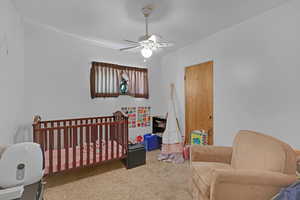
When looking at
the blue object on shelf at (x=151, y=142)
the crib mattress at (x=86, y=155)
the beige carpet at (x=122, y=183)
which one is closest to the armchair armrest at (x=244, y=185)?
the beige carpet at (x=122, y=183)

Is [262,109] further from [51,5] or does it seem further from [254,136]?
[51,5]

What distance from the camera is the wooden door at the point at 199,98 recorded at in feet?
9.10

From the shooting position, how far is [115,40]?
283 cm

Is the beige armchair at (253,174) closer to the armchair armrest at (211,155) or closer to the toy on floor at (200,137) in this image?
the armchair armrest at (211,155)

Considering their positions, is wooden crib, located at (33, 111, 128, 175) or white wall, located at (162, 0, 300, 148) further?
wooden crib, located at (33, 111, 128, 175)

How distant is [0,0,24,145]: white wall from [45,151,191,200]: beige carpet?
2.86 feet

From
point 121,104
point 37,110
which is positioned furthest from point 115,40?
point 37,110

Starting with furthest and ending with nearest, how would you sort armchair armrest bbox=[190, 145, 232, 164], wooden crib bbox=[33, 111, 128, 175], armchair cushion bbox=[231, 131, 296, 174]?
wooden crib bbox=[33, 111, 128, 175], armchair armrest bbox=[190, 145, 232, 164], armchair cushion bbox=[231, 131, 296, 174]

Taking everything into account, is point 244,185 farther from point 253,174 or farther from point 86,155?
point 86,155

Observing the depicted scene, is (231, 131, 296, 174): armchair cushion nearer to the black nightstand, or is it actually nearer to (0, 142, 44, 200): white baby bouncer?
the black nightstand

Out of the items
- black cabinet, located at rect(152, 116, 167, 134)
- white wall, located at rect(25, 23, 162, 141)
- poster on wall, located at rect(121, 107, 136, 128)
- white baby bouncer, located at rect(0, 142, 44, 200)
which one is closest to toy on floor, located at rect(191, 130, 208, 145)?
black cabinet, located at rect(152, 116, 167, 134)

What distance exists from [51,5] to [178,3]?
152cm

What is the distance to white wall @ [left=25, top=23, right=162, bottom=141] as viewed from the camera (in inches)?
94.4

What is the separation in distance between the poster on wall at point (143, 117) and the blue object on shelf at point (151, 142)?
378 mm
